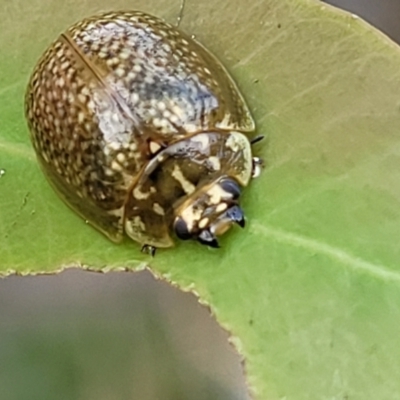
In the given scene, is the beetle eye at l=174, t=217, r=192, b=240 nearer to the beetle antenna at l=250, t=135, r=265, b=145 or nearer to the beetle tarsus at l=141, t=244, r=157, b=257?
the beetle tarsus at l=141, t=244, r=157, b=257

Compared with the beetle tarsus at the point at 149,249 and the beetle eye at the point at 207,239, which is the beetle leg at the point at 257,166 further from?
the beetle tarsus at the point at 149,249

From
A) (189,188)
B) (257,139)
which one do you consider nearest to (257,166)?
(257,139)

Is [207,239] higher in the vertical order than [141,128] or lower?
A: lower

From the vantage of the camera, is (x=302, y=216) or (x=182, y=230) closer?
(x=302, y=216)

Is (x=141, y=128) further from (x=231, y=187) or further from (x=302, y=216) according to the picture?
(x=302, y=216)

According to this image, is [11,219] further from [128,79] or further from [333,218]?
[333,218]

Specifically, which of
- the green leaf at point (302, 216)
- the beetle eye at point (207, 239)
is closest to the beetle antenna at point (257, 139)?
the green leaf at point (302, 216)
